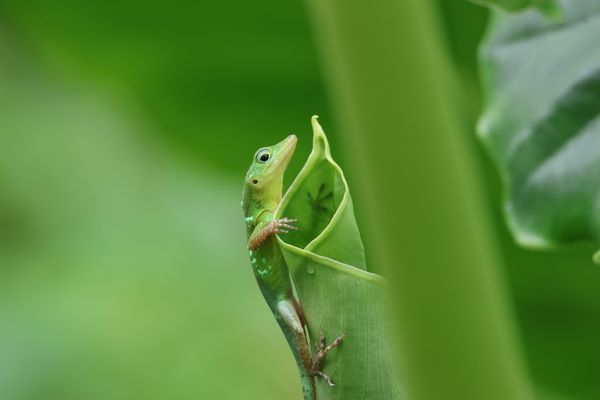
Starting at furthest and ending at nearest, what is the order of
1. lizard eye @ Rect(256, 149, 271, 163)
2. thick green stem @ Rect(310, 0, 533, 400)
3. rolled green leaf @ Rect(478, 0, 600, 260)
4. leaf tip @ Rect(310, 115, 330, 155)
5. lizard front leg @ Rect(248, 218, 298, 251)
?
lizard eye @ Rect(256, 149, 271, 163) → rolled green leaf @ Rect(478, 0, 600, 260) → lizard front leg @ Rect(248, 218, 298, 251) → leaf tip @ Rect(310, 115, 330, 155) → thick green stem @ Rect(310, 0, 533, 400)

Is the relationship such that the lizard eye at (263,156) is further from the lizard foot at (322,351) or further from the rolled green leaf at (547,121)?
the lizard foot at (322,351)

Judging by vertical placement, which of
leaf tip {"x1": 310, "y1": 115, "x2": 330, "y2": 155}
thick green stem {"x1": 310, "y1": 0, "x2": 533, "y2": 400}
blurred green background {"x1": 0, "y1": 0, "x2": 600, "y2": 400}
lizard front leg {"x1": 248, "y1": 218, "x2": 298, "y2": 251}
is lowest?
blurred green background {"x1": 0, "y1": 0, "x2": 600, "y2": 400}

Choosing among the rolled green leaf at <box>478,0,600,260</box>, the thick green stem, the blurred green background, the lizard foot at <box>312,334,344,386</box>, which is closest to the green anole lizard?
the lizard foot at <box>312,334,344,386</box>

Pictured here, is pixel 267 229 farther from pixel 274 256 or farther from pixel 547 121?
pixel 547 121

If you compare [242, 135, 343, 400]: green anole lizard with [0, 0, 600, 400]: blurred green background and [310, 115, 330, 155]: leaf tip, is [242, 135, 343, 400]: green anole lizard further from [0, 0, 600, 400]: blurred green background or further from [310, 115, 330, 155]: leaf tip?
[0, 0, 600, 400]: blurred green background

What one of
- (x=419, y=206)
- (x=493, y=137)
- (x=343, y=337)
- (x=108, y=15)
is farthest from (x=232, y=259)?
(x=419, y=206)

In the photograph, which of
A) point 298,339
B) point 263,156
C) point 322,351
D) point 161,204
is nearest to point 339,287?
point 322,351

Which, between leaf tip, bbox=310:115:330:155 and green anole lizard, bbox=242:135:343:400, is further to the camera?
green anole lizard, bbox=242:135:343:400

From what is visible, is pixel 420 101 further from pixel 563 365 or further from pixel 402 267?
pixel 563 365
